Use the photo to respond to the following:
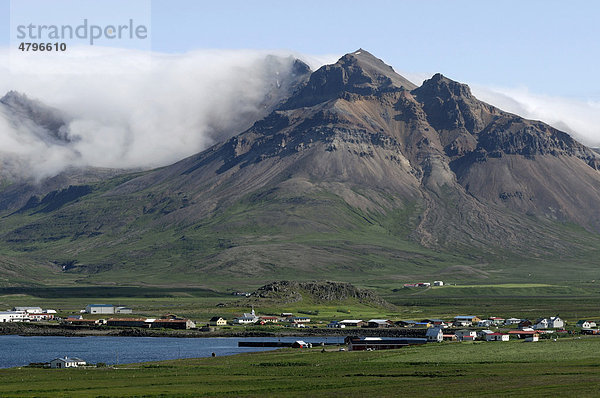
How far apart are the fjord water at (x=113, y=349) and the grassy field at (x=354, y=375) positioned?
14912 millimetres

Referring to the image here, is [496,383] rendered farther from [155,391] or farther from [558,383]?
[155,391]

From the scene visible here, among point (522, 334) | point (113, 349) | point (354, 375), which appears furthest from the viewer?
point (522, 334)

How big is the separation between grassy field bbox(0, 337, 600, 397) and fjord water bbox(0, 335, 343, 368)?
48.9 ft

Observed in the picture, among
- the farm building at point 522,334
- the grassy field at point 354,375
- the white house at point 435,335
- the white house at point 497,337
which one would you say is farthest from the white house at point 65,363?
the farm building at point 522,334

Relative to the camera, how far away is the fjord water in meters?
154

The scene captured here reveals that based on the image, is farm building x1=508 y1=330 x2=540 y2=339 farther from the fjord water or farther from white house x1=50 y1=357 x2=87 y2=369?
white house x1=50 y1=357 x2=87 y2=369

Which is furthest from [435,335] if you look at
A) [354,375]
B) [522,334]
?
[354,375]

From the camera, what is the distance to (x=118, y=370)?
5027 inches

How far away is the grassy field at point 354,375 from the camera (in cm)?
9650

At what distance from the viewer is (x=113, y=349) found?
174625mm

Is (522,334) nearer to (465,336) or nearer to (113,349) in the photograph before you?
(465,336)

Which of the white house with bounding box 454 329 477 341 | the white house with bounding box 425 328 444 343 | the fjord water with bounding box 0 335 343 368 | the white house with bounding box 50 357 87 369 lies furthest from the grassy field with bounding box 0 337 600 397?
the white house with bounding box 454 329 477 341

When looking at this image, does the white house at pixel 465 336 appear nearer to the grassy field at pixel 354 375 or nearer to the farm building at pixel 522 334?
the farm building at pixel 522 334

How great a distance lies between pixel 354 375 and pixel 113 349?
239 feet
